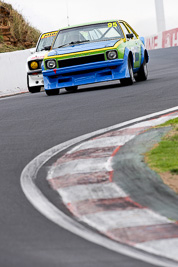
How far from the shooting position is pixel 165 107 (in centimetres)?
932

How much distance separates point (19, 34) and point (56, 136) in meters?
23.4

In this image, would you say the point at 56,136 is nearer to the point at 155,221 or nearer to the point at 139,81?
the point at 155,221

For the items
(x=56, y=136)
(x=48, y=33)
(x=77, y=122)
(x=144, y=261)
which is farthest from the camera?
(x=48, y=33)

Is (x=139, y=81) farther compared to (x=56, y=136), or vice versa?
(x=139, y=81)

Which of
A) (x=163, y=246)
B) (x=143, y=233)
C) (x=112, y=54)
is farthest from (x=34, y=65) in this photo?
(x=163, y=246)

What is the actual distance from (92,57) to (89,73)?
1.03ft

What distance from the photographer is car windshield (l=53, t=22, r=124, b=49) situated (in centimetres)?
1392

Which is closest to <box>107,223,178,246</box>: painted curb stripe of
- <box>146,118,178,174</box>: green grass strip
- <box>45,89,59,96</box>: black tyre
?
<box>146,118,178,174</box>: green grass strip

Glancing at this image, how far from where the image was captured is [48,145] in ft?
23.1

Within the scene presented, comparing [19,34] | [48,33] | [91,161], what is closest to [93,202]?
[91,161]

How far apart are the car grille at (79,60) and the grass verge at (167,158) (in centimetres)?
639

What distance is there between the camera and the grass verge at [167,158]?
5.02 metres

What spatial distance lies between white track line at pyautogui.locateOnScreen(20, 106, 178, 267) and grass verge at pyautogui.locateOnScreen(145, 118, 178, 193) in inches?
36.3

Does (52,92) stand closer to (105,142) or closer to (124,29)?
(124,29)
